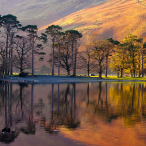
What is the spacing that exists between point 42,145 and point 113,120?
5230 mm

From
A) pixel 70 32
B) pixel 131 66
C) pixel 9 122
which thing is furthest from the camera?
pixel 131 66

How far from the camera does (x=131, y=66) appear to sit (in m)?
A: 93.7

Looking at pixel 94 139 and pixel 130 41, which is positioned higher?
pixel 130 41

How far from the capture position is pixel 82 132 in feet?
33.0

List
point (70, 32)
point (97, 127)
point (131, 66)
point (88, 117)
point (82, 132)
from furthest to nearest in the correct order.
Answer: point (131, 66) → point (70, 32) → point (88, 117) → point (97, 127) → point (82, 132)

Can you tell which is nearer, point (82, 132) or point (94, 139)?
point (94, 139)

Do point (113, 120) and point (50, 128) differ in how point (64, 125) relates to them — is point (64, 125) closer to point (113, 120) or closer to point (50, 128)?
point (50, 128)

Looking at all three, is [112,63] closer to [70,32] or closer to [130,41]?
[130,41]

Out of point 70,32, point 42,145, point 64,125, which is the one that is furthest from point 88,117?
point 70,32

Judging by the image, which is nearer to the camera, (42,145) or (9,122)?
(42,145)

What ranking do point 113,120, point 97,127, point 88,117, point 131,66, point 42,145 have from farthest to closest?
1. point 131,66
2. point 88,117
3. point 113,120
4. point 97,127
5. point 42,145

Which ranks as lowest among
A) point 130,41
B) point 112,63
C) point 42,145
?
point 42,145

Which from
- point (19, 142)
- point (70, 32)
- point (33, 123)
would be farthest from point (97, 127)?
point (70, 32)

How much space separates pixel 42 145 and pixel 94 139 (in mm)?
1970
